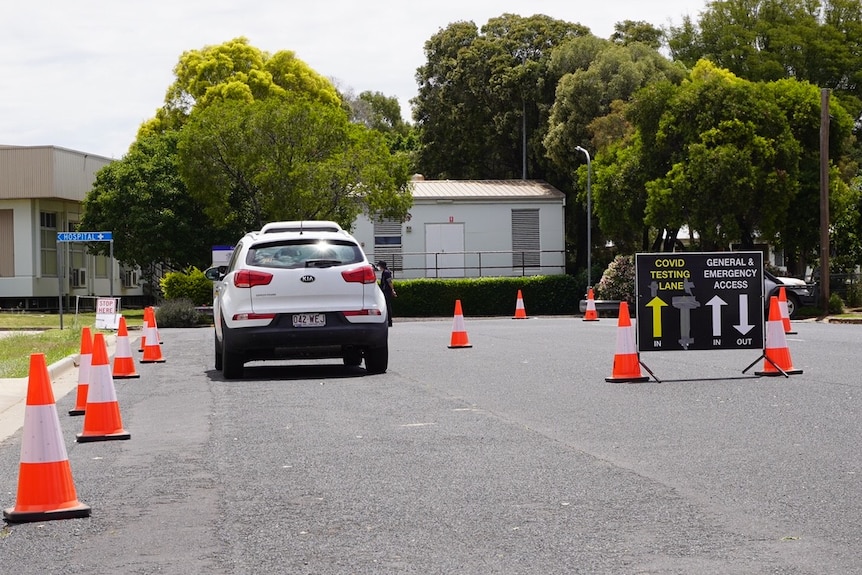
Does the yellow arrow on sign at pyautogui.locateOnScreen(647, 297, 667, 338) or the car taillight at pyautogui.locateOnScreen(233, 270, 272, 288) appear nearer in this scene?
the yellow arrow on sign at pyautogui.locateOnScreen(647, 297, 667, 338)

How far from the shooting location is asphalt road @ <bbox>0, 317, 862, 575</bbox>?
6.17 meters

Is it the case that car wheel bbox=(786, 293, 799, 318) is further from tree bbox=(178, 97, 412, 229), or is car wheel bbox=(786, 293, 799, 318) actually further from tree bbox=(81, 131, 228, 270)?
tree bbox=(81, 131, 228, 270)

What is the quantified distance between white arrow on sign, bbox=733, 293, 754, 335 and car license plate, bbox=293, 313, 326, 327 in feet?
16.5

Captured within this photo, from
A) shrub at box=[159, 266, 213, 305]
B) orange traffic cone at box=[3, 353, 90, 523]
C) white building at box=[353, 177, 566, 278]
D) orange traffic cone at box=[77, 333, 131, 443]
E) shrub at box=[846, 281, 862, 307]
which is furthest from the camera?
white building at box=[353, 177, 566, 278]

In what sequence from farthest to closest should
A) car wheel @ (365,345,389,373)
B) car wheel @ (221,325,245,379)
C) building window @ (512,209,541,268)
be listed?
building window @ (512,209,541,268)
car wheel @ (365,345,389,373)
car wheel @ (221,325,245,379)

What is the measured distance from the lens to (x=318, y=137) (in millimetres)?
44656

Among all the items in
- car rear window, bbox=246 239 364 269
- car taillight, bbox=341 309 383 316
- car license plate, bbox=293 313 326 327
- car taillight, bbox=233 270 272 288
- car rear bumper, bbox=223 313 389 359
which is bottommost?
car rear bumper, bbox=223 313 389 359

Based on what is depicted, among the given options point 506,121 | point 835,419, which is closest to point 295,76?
point 506,121

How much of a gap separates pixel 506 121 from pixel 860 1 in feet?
72.8

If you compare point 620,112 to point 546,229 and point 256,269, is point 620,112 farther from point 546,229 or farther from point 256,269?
point 256,269

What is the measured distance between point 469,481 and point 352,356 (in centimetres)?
1006

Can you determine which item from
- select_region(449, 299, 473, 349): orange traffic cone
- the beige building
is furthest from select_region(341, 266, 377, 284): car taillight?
the beige building

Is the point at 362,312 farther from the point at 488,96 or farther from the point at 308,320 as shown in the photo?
the point at 488,96

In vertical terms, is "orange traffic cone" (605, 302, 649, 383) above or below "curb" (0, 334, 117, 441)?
above
